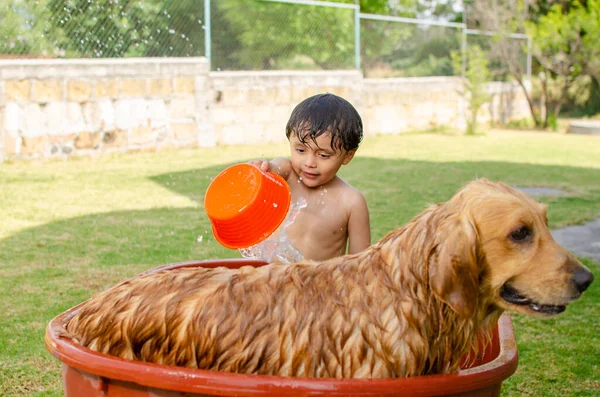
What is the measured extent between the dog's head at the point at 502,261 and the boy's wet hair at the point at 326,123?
1.44m

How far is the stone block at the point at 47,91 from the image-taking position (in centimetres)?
1302

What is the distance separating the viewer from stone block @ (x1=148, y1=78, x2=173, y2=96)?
14.7 m

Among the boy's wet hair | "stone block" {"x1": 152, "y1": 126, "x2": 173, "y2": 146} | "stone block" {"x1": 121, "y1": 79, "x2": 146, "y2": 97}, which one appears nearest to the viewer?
the boy's wet hair

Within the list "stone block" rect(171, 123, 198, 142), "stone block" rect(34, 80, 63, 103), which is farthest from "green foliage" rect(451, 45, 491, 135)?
"stone block" rect(34, 80, 63, 103)

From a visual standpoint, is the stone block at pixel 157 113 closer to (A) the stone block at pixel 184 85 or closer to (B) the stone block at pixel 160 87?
(B) the stone block at pixel 160 87

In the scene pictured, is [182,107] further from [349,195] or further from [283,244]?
[349,195]

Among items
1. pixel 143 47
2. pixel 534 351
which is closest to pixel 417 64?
pixel 143 47

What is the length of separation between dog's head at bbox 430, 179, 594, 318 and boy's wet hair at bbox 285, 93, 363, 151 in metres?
Result: 1.44

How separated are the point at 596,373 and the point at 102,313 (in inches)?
129

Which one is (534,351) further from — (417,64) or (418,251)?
(417,64)

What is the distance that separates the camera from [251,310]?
2.66m

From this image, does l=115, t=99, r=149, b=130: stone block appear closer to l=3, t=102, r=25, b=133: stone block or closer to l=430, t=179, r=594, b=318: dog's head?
l=3, t=102, r=25, b=133: stone block

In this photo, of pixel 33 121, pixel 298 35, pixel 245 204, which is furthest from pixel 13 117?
pixel 245 204

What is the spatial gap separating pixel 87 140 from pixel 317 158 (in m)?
10.4
